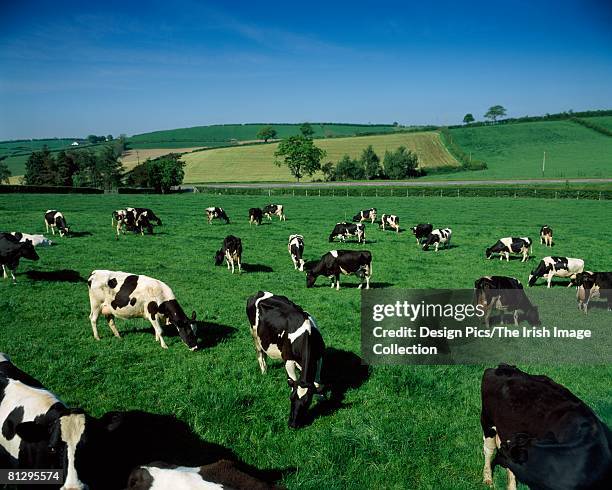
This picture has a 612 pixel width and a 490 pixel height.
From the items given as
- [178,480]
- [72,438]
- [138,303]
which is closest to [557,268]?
[138,303]

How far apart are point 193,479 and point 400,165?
3624 inches

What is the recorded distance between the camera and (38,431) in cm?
489

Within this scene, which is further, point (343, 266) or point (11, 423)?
point (343, 266)

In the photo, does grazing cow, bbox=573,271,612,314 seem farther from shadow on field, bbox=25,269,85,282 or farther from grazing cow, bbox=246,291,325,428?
shadow on field, bbox=25,269,85,282

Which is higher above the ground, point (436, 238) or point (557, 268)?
point (436, 238)

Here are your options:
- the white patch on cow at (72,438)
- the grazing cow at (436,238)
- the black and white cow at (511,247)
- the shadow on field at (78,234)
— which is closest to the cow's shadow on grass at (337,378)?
the white patch on cow at (72,438)

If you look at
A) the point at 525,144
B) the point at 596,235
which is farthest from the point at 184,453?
the point at 525,144

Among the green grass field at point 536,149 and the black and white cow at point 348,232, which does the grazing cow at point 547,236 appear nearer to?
the black and white cow at point 348,232

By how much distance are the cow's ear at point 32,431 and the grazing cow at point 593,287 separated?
1504cm

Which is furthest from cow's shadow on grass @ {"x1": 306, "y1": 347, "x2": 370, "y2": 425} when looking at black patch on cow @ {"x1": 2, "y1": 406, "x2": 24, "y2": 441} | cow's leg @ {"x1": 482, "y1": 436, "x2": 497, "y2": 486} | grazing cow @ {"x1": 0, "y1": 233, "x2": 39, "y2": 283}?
grazing cow @ {"x1": 0, "y1": 233, "x2": 39, "y2": 283}

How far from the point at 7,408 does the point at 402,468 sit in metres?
5.22

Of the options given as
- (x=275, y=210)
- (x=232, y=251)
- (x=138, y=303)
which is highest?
(x=138, y=303)

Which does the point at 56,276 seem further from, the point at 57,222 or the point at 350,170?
the point at 350,170

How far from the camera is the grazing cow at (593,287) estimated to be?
14.2 m
